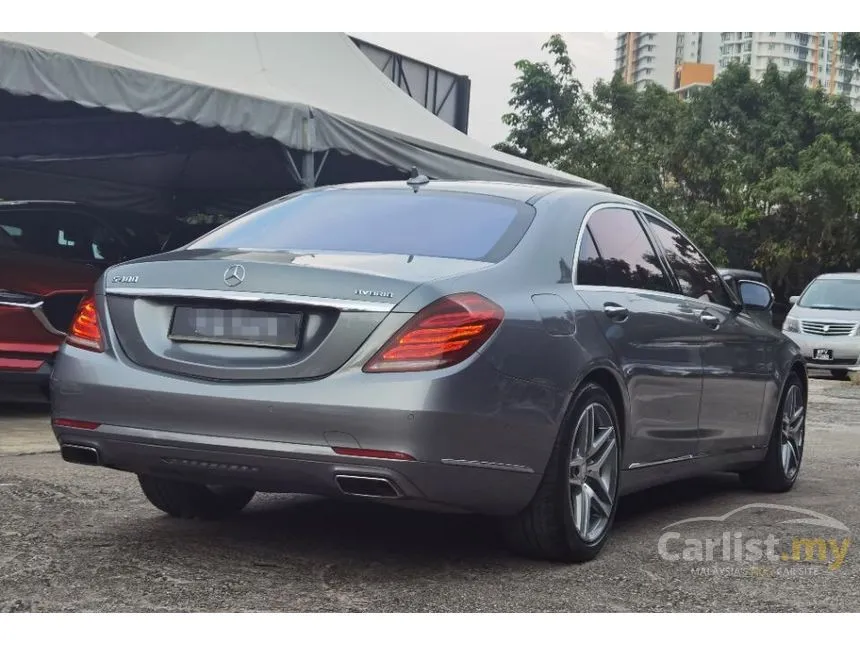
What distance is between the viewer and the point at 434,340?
13.9 feet

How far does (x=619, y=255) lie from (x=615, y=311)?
43 cm

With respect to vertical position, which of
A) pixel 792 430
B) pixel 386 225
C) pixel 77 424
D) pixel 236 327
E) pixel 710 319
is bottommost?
pixel 792 430

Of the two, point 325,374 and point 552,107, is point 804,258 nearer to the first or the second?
point 552,107

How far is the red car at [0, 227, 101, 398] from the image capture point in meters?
8.84

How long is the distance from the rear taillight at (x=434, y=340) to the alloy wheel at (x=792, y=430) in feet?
10.8

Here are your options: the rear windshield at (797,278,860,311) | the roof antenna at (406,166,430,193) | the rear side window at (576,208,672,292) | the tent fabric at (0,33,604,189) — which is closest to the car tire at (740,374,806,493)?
the rear side window at (576,208,672,292)

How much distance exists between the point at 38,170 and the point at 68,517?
1152 centimetres

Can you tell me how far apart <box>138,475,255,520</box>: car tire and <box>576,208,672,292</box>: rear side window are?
1639 millimetres

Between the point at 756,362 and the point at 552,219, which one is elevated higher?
the point at 552,219

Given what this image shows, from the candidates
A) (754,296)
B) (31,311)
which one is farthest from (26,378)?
(754,296)

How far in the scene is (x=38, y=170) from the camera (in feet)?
53.2

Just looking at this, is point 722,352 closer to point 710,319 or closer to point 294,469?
point 710,319

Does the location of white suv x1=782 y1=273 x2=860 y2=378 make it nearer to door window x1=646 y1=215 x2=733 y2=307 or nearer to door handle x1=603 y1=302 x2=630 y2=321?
door window x1=646 y1=215 x2=733 y2=307

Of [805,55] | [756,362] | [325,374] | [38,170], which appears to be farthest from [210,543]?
[805,55]
